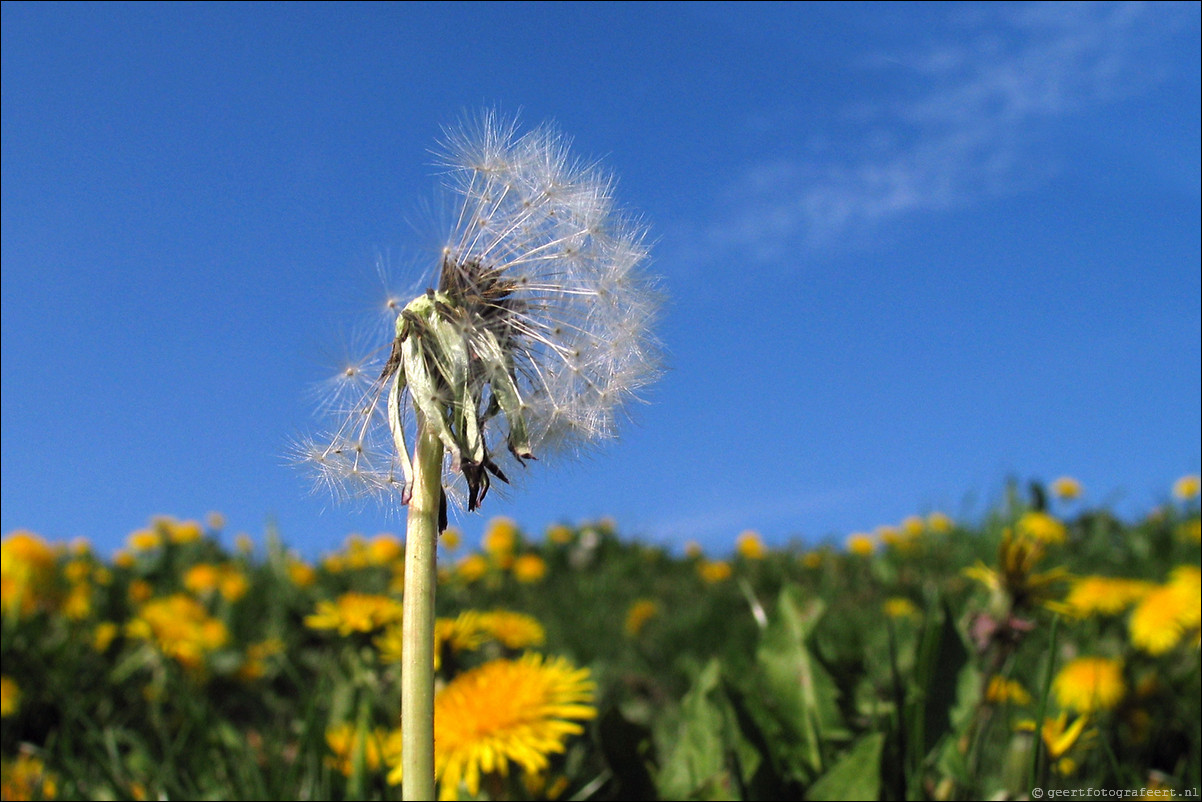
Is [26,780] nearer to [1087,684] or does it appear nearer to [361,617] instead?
[361,617]

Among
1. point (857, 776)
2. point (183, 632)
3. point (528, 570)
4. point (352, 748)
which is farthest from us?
point (528, 570)

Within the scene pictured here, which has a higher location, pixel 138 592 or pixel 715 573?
pixel 715 573

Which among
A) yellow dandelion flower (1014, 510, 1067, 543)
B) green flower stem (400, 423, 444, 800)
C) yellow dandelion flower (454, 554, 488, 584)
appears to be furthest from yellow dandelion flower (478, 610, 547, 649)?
yellow dandelion flower (1014, 510, 1067, 543)

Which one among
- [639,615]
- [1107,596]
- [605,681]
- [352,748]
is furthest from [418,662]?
[639,615]

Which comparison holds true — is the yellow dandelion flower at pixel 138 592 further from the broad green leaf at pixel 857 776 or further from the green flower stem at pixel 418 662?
the green flower stem at pixel 418 662

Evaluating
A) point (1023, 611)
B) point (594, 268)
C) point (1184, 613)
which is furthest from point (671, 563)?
point (594, 268)

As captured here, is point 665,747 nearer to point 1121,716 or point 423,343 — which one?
point 1121,716

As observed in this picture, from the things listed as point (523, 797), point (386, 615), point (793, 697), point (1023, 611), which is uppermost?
point (386, 615)
